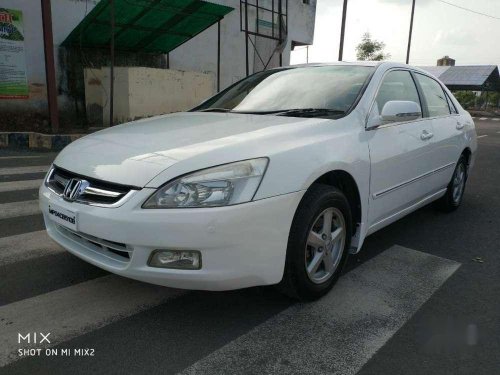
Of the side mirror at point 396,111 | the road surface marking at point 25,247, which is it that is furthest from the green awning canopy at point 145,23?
the side mirror at point 396,111

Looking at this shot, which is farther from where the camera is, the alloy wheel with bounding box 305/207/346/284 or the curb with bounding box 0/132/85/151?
the curb with bounding box 0/132/85/151

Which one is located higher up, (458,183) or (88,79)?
(88,79)

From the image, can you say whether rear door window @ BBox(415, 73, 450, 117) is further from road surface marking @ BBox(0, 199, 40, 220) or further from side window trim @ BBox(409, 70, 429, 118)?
road surface marking @ BBox(0, 199, 40, 220)

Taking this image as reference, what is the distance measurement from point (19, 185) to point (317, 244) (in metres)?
4.53

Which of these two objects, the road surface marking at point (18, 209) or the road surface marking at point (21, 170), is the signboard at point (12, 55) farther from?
the road surface marking at point (18, 209)

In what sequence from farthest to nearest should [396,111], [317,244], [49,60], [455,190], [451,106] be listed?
[49,60]
[455,190]
[451,106]
[396,111]
[317,244]

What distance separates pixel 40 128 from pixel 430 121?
30.6 feet

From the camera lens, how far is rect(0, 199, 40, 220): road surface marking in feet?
15.4

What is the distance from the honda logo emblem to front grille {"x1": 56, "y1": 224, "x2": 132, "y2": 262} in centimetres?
20

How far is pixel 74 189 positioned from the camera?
8.91 feet

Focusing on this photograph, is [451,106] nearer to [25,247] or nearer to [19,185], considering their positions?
[25,247]

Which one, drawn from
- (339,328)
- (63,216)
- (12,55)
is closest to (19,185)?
(63,216)

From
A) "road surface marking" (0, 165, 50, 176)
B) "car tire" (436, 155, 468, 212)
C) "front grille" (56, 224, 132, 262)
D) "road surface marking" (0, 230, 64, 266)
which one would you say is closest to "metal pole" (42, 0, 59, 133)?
"road surface marking" (0, 165, 50, 176)

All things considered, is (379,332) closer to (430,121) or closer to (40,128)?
(430,121)
